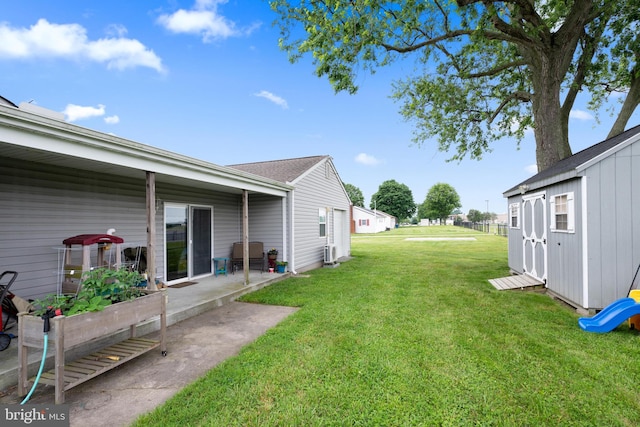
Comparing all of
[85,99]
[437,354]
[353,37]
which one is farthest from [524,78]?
[85,99]

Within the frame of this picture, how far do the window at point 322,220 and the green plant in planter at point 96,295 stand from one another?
8214 millimetres

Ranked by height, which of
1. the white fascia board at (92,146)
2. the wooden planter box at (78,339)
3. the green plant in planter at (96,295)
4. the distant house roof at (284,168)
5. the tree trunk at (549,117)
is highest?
the tree trunk at (549,117)

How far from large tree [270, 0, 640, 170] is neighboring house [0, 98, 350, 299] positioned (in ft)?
15.5

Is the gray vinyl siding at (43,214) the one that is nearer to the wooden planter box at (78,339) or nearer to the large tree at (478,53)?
the wooden planter box at (78,339)

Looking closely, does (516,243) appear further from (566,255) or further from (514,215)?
(566,255)

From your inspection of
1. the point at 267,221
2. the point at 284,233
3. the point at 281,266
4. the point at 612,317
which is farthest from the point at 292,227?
the point at 612,317

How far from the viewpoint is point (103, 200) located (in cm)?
548

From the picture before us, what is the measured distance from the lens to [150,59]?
456 inches

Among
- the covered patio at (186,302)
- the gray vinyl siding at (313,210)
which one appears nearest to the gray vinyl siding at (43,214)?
the covered patio at (186,302)

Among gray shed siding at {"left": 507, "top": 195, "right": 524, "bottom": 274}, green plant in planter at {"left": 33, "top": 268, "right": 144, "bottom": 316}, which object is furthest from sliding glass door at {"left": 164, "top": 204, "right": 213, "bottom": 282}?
gray shed siding at {"left": 507, "top": 195, "right": 524, "bottom": 274}

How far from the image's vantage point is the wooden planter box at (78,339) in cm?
253

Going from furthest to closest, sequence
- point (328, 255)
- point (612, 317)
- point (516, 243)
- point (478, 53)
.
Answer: point (478, 53)
point (328, 255)
point (516, 243)
point (612, 317)

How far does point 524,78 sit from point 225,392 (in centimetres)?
1529

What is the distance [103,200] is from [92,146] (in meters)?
2.40
